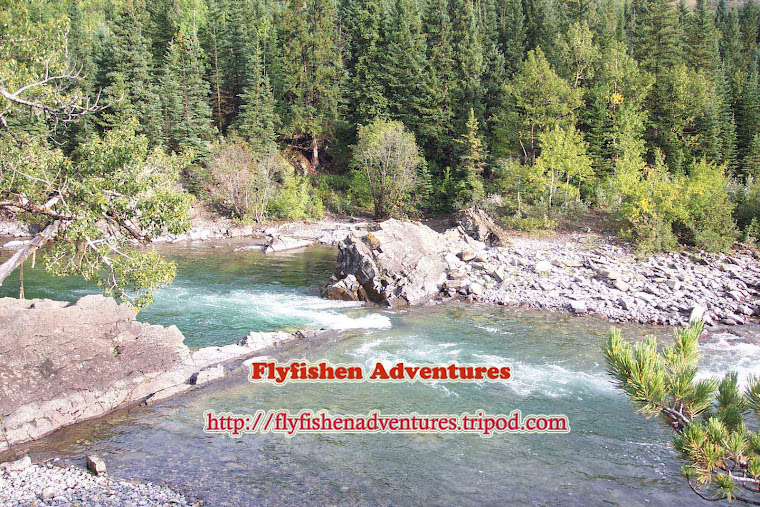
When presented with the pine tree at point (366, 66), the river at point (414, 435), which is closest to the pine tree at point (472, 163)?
the pine tree at point (366, 66)

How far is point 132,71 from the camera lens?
41.8 m

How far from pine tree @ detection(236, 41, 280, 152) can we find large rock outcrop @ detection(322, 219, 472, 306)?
79.6 feet

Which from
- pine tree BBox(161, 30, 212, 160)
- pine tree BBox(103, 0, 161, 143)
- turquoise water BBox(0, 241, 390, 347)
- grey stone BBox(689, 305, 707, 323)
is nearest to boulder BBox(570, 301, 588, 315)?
grey stone BBox(689, 305, 707, 323)

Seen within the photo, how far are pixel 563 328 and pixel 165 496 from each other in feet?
42.6

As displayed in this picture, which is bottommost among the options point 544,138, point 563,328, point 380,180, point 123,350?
point 563,328

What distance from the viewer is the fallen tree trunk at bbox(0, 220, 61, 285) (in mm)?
7945

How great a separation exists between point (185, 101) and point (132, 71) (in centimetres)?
463

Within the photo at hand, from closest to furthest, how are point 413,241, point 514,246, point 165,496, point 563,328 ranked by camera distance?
point 165,496 → point 563,328 → point 413,241 → point 514,246

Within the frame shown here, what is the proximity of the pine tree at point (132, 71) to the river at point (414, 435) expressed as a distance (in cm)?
2725

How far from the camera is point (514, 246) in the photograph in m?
26.5

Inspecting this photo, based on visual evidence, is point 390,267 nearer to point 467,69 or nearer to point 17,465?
point 17,465

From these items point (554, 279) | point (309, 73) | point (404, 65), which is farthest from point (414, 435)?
point (309, 73)

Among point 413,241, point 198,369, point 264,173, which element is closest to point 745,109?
point 413,241

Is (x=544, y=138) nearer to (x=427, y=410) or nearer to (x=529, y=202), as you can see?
(x=529, y=202)
